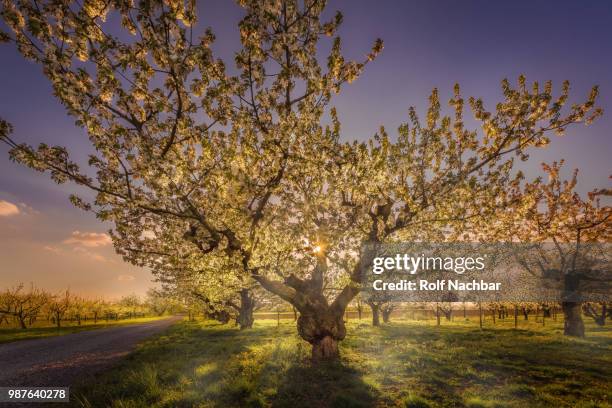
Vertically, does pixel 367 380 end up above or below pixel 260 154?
below

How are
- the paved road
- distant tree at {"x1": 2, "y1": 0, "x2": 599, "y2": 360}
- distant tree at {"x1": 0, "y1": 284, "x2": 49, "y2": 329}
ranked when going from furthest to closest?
distant tree at {"x1": 0, "y1": 284, "x2": 49, "y2": 329} < the paved road < distant tree at {"x1": 2, "y1": 0, "x2": 599, "y2": 360}

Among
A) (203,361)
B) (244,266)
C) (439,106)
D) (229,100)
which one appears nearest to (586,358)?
(439,106)

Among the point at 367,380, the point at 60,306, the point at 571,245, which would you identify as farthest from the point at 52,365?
the point at 60,306

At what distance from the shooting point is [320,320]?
14.2 meters

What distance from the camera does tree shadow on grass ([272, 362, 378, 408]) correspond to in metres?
9.46

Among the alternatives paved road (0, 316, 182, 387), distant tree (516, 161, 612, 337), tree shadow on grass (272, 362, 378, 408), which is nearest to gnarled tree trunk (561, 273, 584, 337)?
distant tree (516, 161, 612, 337)

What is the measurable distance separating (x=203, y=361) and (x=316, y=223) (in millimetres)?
10035

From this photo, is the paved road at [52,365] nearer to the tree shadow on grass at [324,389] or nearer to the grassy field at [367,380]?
the grassy field at [367,380]

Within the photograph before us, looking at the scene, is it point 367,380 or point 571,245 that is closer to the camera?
point 367,380

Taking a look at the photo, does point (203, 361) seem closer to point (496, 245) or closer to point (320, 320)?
point (320, 320)

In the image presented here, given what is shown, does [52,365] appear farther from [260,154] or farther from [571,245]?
[571,245]

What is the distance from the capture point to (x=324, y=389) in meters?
10.6

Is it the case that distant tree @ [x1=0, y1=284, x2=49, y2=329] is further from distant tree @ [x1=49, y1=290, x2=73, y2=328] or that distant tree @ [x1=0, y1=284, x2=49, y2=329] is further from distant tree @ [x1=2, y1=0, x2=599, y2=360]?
distant tree @ [x1=2, y1=0, x2=599, y2=360]

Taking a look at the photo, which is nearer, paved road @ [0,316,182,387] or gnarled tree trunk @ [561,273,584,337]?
paved road @ [0,316,182,387]
